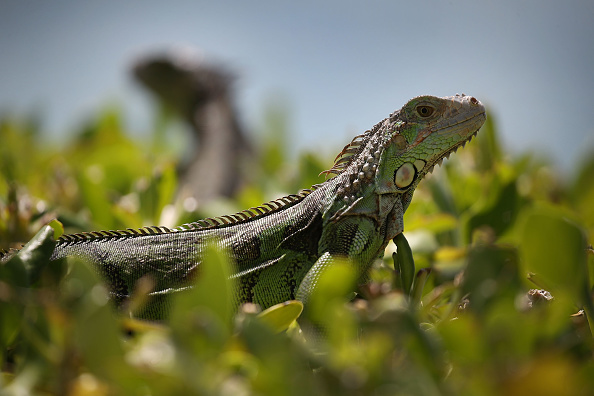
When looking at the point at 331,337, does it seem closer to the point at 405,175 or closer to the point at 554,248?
the point at 554,248

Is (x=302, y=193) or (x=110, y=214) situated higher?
(x=302, y=193)

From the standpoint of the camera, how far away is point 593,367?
1381 millimetres

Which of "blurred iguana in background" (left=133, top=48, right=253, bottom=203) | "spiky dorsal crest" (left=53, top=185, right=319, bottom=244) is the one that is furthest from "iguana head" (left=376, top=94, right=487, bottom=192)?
"blurred iguana in background" (left=133, top=48, right=253, bottom=203)

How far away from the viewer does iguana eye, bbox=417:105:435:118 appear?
10.7 ft

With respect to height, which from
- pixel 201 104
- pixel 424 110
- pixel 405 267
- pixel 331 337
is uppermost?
pixel 424 110

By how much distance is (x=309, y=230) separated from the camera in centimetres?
310

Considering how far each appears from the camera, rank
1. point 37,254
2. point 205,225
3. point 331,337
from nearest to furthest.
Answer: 1. point 331,337
2. point 37,254
3. point 205,225

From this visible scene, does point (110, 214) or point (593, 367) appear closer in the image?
point (593, 367)

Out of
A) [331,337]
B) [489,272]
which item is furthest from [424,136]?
[331,337]

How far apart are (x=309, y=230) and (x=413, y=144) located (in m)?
0.82

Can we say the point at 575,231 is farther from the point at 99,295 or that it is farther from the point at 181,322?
the point at 99,295

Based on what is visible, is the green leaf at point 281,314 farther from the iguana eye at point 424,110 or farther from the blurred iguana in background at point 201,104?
the blurred iguana in background at point 201,104

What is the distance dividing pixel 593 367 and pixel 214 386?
96 cm

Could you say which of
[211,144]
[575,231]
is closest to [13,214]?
[575,231]
